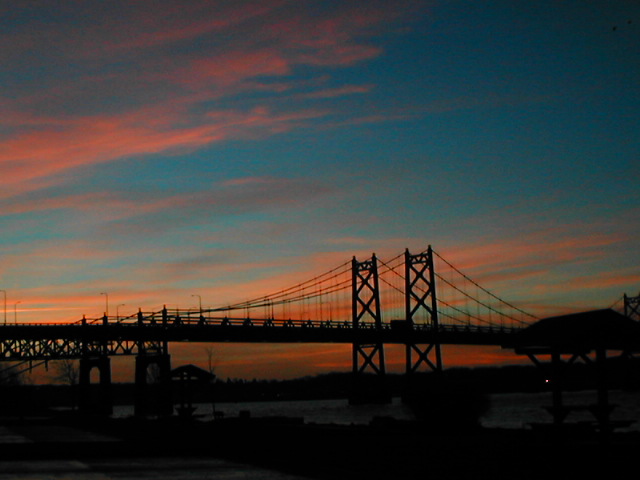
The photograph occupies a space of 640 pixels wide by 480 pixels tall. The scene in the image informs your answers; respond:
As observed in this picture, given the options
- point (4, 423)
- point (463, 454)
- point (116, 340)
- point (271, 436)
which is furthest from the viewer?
point (116, 340)

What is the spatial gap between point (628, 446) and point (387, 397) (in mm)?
79052

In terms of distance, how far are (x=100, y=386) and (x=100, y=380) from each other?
520mm

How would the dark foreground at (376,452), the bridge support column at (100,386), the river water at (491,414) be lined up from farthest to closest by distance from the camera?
the bridge support column at (100,386)
the river water at (491,414)
the dark foreground at (376,452)

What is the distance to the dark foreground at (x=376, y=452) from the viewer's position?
15453 mm

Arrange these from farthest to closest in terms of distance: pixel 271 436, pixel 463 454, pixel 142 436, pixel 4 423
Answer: pixel 4 423 → pixel 142 436 → pixel 271 436 → pixel 463 454

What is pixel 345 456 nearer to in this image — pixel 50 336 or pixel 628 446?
pixel 628 446

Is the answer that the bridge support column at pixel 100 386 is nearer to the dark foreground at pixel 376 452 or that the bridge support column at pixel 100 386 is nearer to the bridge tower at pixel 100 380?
the bridge tower at pixel 100 380

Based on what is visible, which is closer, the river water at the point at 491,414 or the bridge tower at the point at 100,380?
the river water at the point at 491,414

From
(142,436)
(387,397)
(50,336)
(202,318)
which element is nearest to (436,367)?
(387,397)

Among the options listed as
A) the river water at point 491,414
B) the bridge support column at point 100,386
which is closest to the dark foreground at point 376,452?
the river water at point 491,414

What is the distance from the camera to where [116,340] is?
276 feet

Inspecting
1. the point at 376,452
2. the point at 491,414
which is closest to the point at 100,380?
the point at 491,414

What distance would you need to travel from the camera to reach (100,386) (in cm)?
7394

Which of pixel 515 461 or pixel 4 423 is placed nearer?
pixel 515 461
